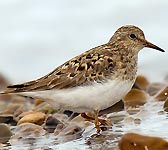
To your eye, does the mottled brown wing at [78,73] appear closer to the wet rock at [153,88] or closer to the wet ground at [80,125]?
the wet ground at [80,125]

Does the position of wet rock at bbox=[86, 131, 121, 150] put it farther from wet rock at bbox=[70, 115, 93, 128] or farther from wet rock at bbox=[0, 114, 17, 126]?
wet rock at bbox=[0, 114, 17, 126]

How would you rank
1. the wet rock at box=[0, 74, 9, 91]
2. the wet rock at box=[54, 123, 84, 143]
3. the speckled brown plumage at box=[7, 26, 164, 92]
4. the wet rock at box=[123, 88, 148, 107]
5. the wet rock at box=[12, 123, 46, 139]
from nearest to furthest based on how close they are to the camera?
the wet rock at box=[54, 123, 84, 143], the speckled brown plumage at box=[7, 26, 164, 92], the wet rock at box=[12, 123, 46, 139], the wet rock at box=[123, 88, 148, 107], the wet rock at box=[0, 74, 9, 91]

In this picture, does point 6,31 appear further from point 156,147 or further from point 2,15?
point 156,147

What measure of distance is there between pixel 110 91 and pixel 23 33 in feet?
18.6

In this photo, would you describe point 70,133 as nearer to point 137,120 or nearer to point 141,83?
point 137,120

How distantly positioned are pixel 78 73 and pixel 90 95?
0.28 meters

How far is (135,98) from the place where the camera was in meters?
8.02

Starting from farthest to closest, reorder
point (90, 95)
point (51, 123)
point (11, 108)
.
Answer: point (11, 108)
point (51, 123)
point (90, 95)

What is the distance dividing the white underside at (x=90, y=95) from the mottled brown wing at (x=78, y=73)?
0.21 feet

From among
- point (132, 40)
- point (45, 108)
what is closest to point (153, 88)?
point (45, 108)

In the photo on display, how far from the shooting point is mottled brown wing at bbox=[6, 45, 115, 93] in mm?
6734

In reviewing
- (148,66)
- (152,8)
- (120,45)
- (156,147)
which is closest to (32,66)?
(148,66)

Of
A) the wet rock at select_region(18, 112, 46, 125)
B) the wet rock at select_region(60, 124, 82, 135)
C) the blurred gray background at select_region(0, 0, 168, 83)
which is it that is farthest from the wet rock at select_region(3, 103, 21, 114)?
the blurred gray background at select_region(0, 0, 168, 83)

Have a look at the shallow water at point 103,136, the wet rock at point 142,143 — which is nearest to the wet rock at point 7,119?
the shallow water at point 103,136
